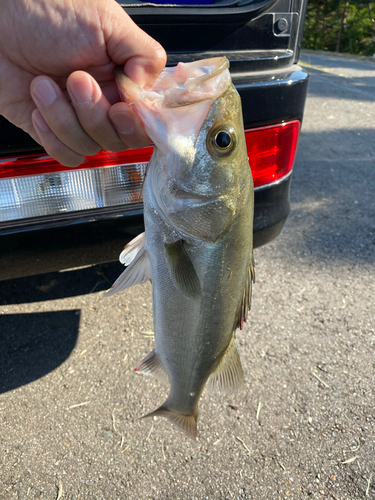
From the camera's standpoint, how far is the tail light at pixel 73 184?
173cm

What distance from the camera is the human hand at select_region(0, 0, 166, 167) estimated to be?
1.19 meters

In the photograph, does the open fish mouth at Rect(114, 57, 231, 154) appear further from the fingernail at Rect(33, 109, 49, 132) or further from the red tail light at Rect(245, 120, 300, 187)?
the red tail light at Rect(245, 120, 300, 187)

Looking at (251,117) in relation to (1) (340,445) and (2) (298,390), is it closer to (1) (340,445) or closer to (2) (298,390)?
(2) (298,390)

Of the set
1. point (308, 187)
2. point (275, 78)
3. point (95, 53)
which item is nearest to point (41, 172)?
point (95, 53)

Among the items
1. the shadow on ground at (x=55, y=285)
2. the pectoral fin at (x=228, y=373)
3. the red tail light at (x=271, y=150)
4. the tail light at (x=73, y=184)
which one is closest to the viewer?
the pectoral fin at (x=228, y=373)

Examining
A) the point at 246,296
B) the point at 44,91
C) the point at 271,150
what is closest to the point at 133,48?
the point at 44,91

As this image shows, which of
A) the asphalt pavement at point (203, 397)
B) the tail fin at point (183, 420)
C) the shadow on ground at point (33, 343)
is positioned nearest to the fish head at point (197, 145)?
the tail fin at point (183, 420)

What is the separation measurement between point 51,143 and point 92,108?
228 millimetres

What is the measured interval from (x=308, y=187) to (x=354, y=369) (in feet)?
8.84

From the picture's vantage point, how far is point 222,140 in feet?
3.70

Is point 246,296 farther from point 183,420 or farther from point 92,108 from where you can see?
point 92,108

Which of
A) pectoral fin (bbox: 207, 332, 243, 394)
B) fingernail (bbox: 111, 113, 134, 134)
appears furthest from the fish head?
pectoral fin (bbox: 207, 332, 243, 394)

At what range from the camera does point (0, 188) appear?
5.61ft

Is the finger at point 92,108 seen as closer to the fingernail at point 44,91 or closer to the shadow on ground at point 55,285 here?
the fingernail at point 44,91
